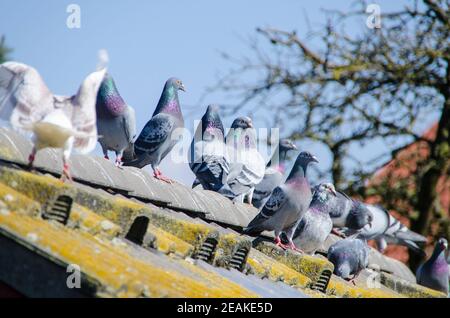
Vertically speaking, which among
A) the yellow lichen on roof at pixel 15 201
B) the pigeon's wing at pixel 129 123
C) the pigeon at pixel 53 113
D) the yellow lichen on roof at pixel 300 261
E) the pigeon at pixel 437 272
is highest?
the pigeon at pixel 53 113

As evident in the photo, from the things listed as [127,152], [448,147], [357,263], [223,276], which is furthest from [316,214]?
[448,147]

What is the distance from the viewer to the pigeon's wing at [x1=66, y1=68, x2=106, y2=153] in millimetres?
5207

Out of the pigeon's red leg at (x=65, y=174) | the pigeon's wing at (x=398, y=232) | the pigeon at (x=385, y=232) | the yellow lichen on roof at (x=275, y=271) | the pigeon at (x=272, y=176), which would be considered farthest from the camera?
the pigeon's wing at (x=398, y=232)

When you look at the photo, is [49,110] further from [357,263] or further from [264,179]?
[264,179]

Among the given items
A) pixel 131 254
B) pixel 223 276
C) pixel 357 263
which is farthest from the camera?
pixel 357 263

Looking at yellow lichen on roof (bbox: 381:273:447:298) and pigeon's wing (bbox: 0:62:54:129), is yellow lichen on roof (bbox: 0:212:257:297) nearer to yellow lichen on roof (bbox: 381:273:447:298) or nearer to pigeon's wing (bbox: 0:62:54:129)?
pigeon's wing (bbox: 0:62:54:129)

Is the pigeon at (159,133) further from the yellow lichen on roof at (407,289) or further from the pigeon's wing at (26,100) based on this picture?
the pigeon's wing at (26,100)

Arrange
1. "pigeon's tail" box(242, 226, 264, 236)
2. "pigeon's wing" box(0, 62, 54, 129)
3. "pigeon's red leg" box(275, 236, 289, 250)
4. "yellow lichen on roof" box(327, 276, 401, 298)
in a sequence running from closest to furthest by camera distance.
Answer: "pigeon's wing" box(0, 62, 54, 129) → "yellow lichen on roof" box(327, 276, 401, 298) → "pigeon's red leg" box(275, 236, 289, 250) → "pigeon's tail" box(242, 226, 264, 236)

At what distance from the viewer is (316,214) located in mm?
8461

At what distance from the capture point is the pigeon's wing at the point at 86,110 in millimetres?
5207

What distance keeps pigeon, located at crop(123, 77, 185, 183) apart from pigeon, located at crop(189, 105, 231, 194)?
923 millimetres

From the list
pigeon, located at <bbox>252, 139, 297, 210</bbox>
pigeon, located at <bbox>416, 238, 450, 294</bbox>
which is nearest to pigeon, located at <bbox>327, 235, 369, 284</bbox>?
pigeon, located at <bbox>252, 139, 297, 210</bbox>

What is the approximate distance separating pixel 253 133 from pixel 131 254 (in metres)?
4.97

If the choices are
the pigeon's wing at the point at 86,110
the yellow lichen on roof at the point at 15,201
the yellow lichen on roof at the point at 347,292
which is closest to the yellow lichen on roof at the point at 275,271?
the yellow lichen on roof at the point at 347,292
